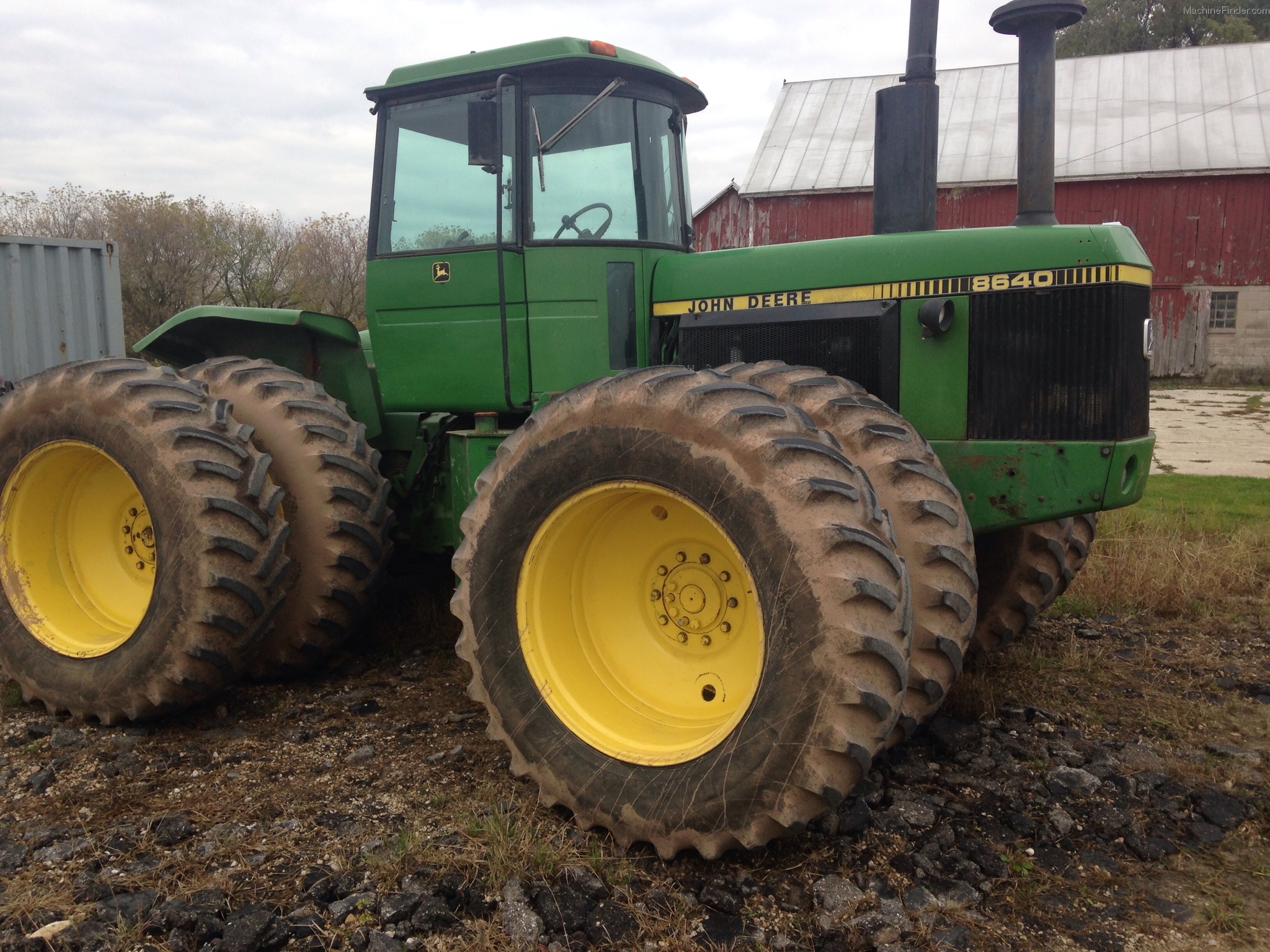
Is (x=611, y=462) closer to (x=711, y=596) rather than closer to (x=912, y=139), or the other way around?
(x=711, y=596)

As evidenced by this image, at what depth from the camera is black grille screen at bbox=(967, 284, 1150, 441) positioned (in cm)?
368

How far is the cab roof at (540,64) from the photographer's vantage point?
13.7ft

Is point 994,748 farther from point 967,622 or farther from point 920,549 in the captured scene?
point 920,549

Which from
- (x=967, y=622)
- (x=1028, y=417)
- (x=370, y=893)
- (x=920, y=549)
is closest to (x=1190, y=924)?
(x=967, y=622)

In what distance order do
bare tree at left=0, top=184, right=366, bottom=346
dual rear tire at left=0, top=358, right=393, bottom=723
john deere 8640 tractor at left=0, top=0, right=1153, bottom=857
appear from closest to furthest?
1. john deere 8640 tractor at left=0, top=0, right=1153, bottom=857
2. dual rear tire at left=0, top=358, right=393, bottom=723
3. bare tree at left=0, top=184, right=366, bottom=346

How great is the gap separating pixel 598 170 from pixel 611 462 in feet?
5.60

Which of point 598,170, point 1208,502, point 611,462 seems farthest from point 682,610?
point 1208,502

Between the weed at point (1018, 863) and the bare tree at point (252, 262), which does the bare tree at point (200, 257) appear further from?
the weed at point (1018, 863)

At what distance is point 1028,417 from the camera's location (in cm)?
380

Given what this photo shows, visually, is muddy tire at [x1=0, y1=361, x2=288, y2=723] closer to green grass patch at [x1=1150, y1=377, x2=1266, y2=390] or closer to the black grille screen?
the black grille screen

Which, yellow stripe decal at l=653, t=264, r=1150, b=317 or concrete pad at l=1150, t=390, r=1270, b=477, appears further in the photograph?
concrete pad at l=1150, t=390, r=1270, b=477

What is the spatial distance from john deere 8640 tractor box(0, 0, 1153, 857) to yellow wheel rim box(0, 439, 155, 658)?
0.02m

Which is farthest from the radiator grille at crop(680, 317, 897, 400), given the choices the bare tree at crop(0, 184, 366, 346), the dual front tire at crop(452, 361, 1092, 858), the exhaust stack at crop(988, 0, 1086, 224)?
the bare tree at crop(0, 184, 366, 346)

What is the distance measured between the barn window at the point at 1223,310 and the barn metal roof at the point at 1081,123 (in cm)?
263
